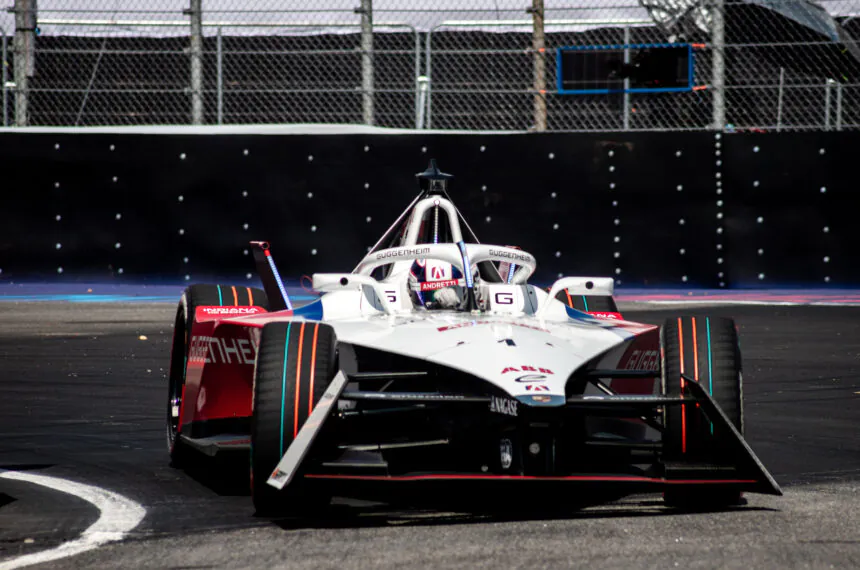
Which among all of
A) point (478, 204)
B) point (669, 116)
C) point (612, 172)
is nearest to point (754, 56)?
point (669, 116)

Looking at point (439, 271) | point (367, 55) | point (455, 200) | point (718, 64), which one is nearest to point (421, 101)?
point (367, 55)

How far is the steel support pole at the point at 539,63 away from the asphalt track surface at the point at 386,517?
9334 mm

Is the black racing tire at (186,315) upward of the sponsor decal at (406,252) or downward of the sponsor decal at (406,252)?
downward

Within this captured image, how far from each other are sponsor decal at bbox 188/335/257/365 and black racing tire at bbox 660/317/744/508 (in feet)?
6.58

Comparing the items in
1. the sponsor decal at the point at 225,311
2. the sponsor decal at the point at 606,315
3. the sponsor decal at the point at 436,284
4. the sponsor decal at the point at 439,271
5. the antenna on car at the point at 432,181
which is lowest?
the sponsor decal at the point at 606,315

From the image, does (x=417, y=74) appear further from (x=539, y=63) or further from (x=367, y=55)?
(x=539, y=63)

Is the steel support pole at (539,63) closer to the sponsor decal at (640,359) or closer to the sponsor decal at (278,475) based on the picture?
the sponsor decal at (640,359)

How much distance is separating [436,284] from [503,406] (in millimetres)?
1971

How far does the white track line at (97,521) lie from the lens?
4.65m

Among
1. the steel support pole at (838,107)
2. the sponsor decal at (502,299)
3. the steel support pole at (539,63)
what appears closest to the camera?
the sponsor decal at (502,299)

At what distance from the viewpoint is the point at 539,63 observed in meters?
18.2

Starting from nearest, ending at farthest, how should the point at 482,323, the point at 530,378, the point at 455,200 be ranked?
the point at 530,378
the point at 482,323
the point at 455,200

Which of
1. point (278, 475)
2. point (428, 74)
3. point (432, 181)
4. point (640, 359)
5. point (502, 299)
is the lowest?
point (278, 475)

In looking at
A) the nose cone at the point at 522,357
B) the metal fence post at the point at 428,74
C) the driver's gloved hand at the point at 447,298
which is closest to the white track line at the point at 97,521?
the nose cone at the point at 522,357
